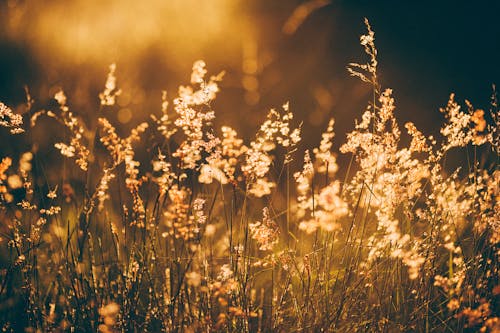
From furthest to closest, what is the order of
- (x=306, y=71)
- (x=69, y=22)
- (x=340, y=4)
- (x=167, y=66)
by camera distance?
(x=340, y=4)
(x=306, y=71)
(x=167, y=66)
(x=69, y=22)

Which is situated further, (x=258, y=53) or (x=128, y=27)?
(x=258, y=53)

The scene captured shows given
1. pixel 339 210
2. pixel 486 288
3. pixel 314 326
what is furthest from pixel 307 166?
pixel 486 288

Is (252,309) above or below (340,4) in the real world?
below

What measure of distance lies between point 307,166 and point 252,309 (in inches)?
20.1

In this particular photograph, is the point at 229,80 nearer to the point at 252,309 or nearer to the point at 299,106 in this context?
the point at 299,106

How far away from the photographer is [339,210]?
1468 millimetres

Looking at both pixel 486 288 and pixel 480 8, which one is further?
pixel 480 8

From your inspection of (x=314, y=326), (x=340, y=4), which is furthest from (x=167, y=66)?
(x=314, y=326)

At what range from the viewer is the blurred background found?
357cm

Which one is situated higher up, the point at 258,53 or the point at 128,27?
the point at 128,27

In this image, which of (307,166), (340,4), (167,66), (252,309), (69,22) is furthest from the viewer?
(340,4)

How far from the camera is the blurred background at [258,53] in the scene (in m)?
3.57

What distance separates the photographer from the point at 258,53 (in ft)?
13.8

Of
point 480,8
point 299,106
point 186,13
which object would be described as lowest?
point 299,106
